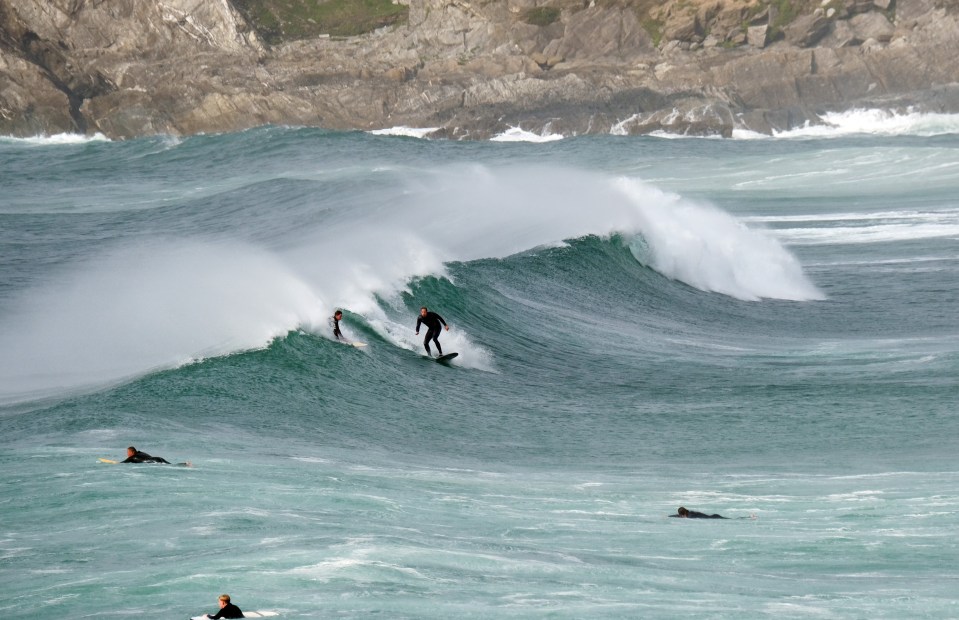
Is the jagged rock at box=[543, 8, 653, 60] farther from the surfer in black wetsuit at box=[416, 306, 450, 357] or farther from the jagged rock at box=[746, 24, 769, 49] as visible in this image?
the surfer in black wetsuit at box=[416, 306, 450, 357]

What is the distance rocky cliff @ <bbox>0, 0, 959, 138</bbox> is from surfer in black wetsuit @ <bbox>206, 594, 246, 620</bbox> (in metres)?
63.1

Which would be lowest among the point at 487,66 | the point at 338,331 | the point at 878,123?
the point at 338,331

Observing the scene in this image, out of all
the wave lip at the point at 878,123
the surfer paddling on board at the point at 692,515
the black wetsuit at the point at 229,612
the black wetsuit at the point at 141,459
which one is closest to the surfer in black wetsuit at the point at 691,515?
the surfer paddling on board at the point at 692,515

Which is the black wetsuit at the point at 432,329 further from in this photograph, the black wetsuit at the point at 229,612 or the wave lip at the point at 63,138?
the wave lip at the point at 63,138

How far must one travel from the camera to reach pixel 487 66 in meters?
75.8

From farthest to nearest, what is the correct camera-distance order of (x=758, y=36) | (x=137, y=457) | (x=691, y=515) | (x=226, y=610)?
(x=758, y=36) < (x=137, y=457) < (x=691, y=515) < (x=226, y=610)

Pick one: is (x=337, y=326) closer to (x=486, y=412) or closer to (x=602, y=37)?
(x=486, y=412)

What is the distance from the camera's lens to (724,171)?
52531mm

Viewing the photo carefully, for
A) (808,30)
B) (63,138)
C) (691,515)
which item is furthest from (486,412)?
(808,30)

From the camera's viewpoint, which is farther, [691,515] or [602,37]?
[602,37]

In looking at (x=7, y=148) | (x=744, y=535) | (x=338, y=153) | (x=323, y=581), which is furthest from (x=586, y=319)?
(x=7, y=148)

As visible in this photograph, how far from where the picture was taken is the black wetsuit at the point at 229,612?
26.5 feet

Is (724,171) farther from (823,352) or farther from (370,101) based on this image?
(823,352)

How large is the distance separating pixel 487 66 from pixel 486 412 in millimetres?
60339
